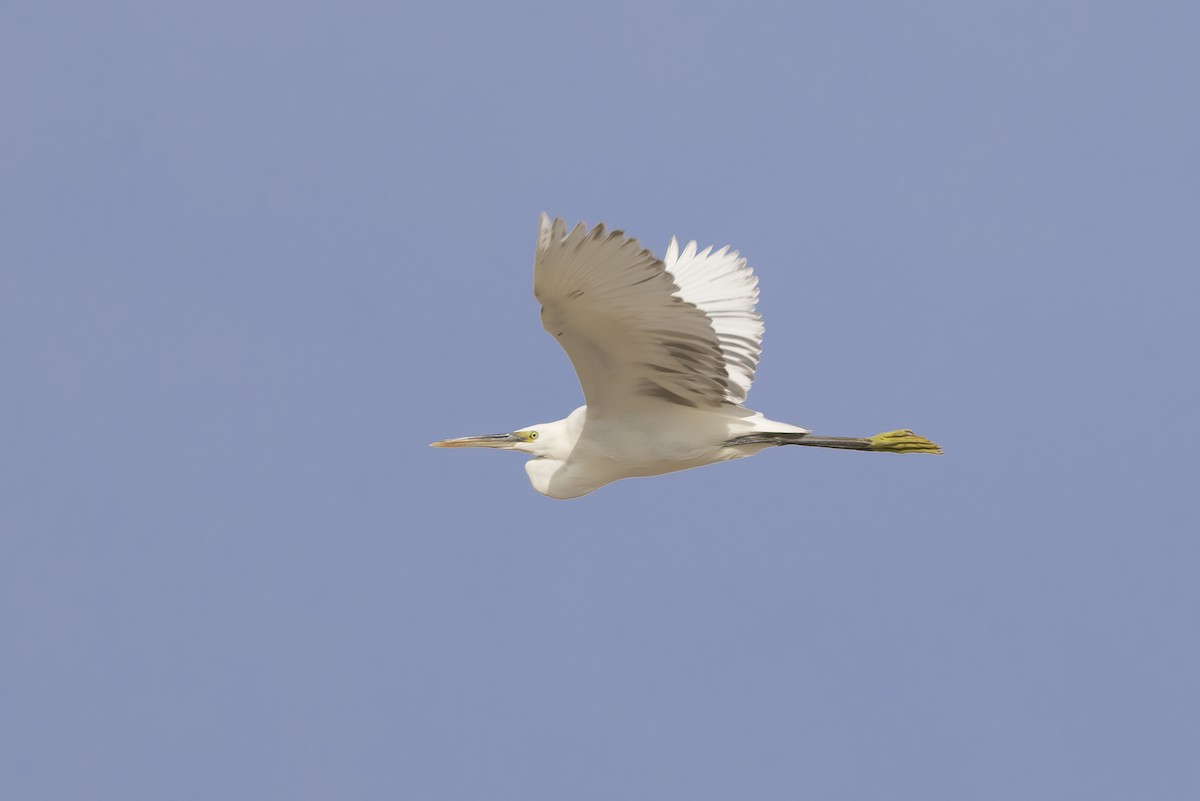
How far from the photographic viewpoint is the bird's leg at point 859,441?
501 inches

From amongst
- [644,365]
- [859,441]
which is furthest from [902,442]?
[644,365]

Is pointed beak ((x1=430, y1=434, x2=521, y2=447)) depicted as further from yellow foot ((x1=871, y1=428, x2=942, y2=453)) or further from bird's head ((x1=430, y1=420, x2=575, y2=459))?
yellow foot ((x1=871, y1=428, x2=942, y2=453))

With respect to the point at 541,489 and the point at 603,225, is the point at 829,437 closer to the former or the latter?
the point at 541,489

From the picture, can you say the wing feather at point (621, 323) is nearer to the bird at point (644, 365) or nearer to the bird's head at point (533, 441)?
the bird at point (644, 365)

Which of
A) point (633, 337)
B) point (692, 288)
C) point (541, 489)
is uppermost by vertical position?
point (692, 288)

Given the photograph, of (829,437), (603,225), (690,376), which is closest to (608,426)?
(690,376)

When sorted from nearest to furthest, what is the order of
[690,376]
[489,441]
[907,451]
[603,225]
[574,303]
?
[603,225] < [574,303] < [690,376] < [907,451] < [489,441]

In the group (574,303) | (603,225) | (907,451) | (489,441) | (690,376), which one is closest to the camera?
(603,225)

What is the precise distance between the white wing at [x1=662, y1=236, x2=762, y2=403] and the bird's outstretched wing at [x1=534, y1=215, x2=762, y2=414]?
2 cm

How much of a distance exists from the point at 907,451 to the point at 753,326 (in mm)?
2061

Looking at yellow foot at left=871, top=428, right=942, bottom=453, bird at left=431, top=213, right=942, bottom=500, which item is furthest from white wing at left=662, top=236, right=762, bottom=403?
yellow foot at left=871, top=428, right=942, bottom=453

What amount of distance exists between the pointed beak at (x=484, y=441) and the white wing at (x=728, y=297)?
1.94 metres

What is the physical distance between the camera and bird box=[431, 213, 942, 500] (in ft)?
34.4

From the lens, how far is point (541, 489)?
13.6 metres
